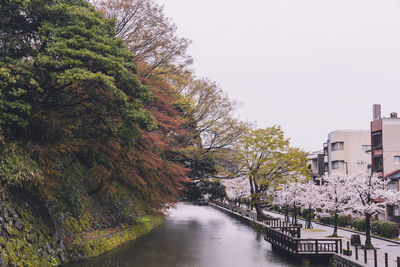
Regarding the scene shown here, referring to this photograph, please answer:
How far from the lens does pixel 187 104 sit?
32.2 metres

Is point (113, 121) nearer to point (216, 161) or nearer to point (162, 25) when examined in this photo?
point (162, 25)

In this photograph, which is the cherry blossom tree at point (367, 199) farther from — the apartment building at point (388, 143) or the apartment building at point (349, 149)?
the apartment building at point (349, 149)

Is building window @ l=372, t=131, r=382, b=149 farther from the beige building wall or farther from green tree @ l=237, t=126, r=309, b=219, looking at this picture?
green tree @ l=237, t=126, r=309, b=219

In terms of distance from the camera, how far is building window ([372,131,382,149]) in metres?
45.0

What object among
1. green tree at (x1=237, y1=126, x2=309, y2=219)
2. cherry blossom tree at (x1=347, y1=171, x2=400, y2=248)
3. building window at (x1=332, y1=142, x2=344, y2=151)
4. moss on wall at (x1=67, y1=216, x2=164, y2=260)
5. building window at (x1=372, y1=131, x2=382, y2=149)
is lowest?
moss on wall at (x1=67, y1=216, x2=164, y2=260)

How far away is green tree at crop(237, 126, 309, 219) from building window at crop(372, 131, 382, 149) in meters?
12.2

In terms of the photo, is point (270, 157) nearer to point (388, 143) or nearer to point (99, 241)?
point (388, 143)

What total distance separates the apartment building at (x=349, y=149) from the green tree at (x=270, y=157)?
2300cm

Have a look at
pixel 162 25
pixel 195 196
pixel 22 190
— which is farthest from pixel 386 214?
pixel 22 190

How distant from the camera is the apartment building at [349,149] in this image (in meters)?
58.8

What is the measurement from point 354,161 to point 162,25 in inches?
1747

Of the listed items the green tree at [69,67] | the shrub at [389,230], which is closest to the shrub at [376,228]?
the shrub at [389,230]

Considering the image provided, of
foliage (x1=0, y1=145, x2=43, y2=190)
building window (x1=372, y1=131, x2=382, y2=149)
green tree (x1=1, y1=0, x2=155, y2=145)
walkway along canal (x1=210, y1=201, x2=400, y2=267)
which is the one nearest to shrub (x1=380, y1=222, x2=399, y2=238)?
walkway along canal (x1=210, y1=201, x2=400, y2=267)

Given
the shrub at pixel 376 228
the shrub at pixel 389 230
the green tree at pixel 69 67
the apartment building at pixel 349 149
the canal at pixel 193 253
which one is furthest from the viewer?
the apartment building at pixel 349 149
